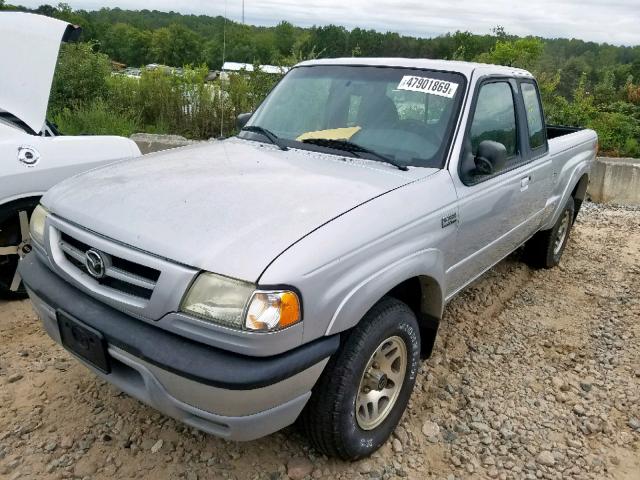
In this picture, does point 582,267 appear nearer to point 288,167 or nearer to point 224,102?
point 288,167

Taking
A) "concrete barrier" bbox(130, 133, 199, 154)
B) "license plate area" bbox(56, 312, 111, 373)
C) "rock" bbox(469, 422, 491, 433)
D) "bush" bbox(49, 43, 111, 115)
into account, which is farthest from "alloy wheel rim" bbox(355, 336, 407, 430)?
"bush" bbox(49, 43, 111, 115)

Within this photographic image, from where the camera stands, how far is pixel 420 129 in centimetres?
295

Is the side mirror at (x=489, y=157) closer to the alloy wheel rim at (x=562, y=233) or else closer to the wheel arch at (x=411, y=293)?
the wheel arch at (x=411, y=293)

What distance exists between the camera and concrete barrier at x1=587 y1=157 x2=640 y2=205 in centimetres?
754

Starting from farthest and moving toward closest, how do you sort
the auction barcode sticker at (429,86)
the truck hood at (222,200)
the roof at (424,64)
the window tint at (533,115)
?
the window tint at (533,115), the roof at (424,64), the auction barcode sticker at (429,86), the truck hood at (222,200)

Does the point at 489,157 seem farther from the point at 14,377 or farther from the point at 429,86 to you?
the point at 14,377

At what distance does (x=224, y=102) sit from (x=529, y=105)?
19.1ft

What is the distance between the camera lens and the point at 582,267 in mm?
5148

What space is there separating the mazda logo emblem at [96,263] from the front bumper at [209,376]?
143 mm

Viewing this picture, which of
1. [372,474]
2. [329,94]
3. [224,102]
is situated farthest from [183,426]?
[224,102]

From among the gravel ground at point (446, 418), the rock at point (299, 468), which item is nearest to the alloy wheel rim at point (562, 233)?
the gravel ground at point (446, 418)

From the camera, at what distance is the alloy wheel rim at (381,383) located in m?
2.38

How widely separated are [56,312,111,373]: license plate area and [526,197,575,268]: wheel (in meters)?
3.92

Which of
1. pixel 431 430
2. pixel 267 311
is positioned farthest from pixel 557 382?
pixel 267 311
